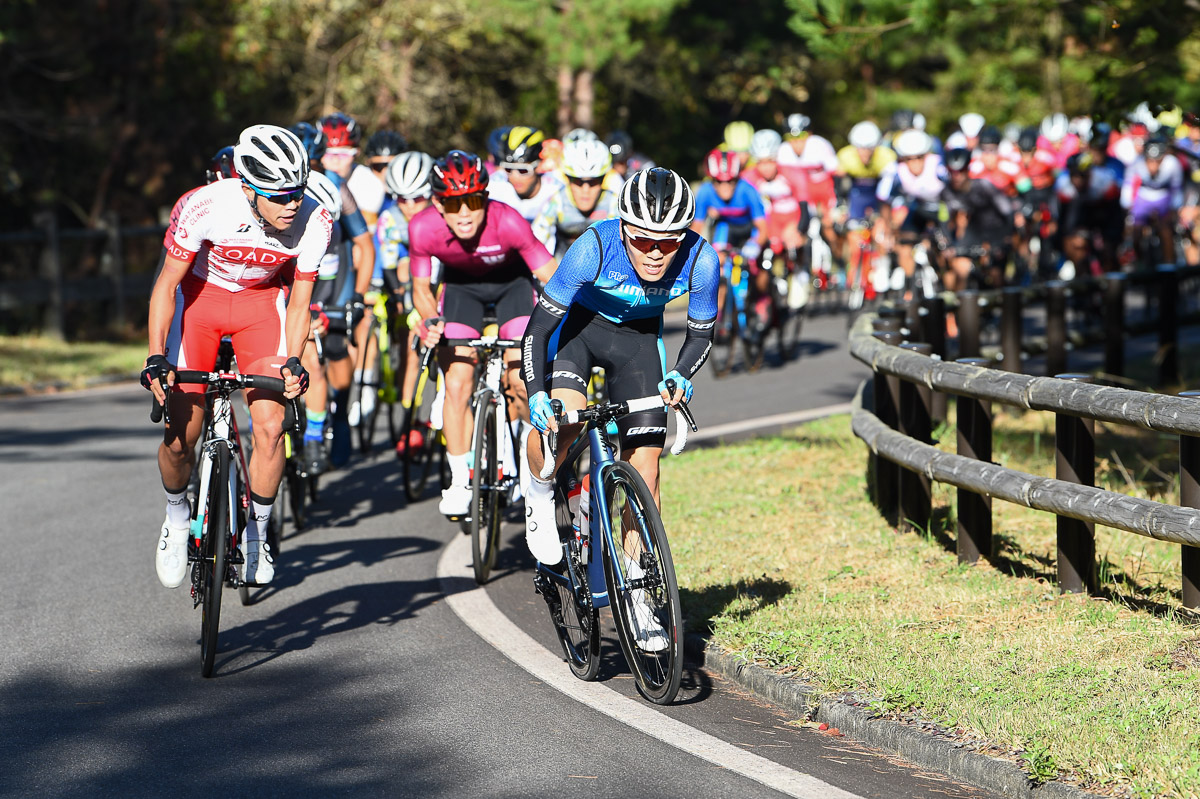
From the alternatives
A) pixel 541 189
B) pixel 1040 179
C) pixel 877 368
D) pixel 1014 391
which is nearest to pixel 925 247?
pixel 1040 179

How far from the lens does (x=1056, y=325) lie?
12.7 m

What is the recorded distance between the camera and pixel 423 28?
26.0 m

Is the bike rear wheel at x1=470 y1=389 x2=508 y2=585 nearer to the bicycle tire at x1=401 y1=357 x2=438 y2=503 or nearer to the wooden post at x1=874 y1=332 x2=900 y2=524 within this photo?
the bicycle tire at x1=401 y1=357 x2=438 y2=503

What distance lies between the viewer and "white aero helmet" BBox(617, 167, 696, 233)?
18.6ft

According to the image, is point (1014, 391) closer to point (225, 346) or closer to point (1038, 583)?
point (1038, 583)

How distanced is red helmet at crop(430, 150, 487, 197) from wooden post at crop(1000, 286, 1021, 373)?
5826 mm

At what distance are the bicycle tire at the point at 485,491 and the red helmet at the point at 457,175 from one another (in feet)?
3.59

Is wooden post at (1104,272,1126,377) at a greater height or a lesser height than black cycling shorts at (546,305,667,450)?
lesser

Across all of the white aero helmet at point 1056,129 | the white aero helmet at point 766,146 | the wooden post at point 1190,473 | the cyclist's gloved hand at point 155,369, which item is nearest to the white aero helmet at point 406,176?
the cyclist's gloved hand at point 155,369

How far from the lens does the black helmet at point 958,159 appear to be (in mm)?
16281

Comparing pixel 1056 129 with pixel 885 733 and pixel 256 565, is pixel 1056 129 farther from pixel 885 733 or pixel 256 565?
pixel 885 733

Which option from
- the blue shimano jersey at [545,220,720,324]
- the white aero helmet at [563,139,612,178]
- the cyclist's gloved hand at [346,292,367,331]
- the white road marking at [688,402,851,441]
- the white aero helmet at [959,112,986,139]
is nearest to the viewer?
the blue shimano jersey at [545,220,720,324]

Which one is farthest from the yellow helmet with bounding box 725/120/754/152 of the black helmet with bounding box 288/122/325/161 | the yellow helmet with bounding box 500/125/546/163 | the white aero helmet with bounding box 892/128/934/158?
the black helmet with bounding box 288/122/325/161

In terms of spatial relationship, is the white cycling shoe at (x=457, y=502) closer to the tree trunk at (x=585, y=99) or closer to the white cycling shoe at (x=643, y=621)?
the white cycling shoe at (x=643, y=621)
